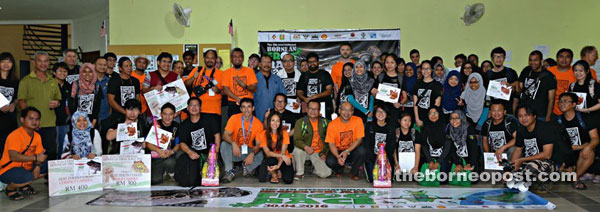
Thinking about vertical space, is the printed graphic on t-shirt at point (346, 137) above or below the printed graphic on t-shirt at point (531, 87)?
below

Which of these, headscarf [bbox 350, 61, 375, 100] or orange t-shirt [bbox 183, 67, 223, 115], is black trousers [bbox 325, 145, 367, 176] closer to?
headscarf [bbox 350, 61, 375, 100]

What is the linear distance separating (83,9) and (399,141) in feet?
29.4

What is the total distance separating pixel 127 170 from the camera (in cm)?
504

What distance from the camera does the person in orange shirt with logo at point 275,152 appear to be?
5.41 metres

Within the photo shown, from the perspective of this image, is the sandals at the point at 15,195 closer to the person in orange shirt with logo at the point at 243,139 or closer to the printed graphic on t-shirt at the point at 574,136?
the person in orange shirt with logo at the point at 243,139

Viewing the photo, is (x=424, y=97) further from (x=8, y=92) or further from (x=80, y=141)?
(x=8, y=92)

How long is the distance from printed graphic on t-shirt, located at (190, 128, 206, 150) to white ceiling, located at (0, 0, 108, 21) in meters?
6.12

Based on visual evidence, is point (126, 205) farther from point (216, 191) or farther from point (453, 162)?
point (453, 162)

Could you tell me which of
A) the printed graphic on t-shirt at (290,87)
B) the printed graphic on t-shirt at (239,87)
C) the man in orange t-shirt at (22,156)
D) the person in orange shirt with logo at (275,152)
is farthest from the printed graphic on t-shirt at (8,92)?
the printed graphic on t-shirt at (290,87)

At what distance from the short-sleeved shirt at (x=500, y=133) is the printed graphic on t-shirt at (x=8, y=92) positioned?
580 centimetres

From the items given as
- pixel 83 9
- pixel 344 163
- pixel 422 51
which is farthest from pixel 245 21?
pixel 83 9

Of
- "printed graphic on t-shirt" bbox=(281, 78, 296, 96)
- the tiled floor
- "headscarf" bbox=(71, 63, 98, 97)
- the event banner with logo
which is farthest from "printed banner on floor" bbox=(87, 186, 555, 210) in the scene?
the event banner with logo

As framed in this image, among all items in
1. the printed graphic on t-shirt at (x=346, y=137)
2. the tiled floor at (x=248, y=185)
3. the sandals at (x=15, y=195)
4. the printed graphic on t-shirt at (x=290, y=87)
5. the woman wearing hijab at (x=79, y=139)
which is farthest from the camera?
the printed graphic on t-shirt at (x=290, y=87)

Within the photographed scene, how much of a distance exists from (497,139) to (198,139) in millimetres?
3734
